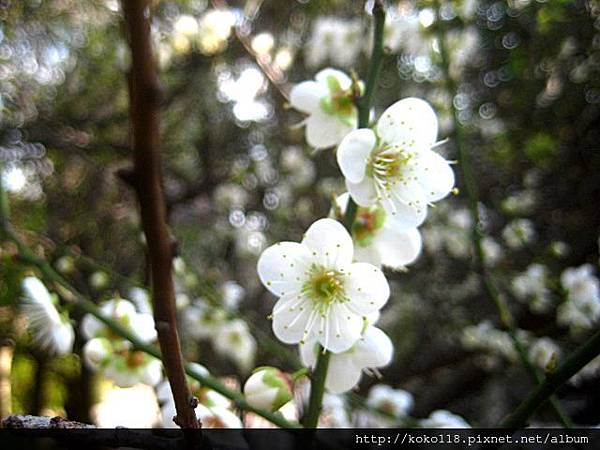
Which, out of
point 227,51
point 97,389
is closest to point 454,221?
point 227,51

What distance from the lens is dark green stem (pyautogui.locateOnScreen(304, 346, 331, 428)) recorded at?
550mm

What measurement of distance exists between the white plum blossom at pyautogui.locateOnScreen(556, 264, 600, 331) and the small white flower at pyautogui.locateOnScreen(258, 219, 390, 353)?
46.2 inches

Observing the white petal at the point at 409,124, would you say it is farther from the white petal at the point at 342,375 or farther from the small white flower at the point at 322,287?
the white petal at the point at 342,375

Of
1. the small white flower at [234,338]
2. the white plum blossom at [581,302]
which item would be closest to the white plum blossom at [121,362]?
the small white flower at [234,338]

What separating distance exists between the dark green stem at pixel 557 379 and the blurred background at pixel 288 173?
4.12ft

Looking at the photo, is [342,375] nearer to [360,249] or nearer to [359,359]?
[359,359]

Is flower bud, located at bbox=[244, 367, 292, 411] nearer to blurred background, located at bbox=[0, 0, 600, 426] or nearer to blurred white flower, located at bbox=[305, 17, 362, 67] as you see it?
blurred background, located at bbox=[0, 0, 600, 426]

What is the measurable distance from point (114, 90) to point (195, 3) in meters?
0.61

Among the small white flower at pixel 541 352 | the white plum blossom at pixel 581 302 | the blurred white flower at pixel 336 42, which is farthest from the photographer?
the blurred white flower at pixel 336 42

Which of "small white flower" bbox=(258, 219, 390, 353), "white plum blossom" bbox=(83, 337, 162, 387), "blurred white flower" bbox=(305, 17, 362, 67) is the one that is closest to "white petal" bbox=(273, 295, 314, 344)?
"small white flower" bbox=(258, 219, 390, 353)

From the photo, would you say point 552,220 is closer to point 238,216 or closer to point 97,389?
point 238,216

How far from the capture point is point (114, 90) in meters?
3.02

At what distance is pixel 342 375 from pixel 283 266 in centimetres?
14

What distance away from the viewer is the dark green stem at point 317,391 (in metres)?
0.55
